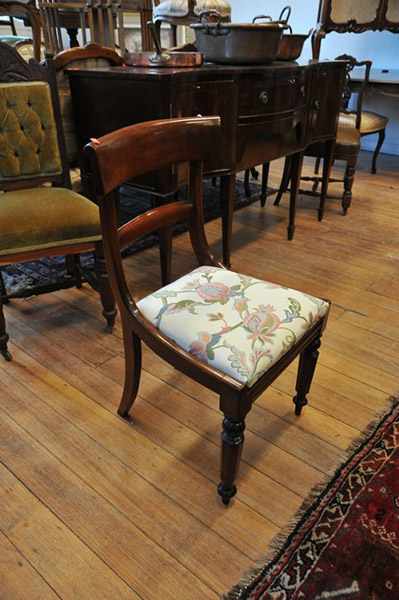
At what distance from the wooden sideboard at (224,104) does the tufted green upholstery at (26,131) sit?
23cm

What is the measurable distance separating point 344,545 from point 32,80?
5.96 feet

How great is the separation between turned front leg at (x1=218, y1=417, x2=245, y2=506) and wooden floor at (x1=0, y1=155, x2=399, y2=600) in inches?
2.2

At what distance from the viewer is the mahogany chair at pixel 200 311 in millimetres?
1014

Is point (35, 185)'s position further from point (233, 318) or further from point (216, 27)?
point (233, 318)

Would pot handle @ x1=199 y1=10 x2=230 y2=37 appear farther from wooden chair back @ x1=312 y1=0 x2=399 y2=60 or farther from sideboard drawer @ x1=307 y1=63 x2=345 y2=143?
wooden chair back @ x1=312 y1=0 x2=399 y2=60

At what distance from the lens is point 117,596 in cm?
99

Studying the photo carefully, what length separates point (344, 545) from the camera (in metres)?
1.08

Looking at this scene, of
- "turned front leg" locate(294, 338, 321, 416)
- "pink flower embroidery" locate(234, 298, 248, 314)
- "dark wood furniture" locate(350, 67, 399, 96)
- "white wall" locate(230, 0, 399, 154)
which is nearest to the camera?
"pink flower embroidery" locate(234, 298, 248, 314)

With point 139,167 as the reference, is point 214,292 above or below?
below

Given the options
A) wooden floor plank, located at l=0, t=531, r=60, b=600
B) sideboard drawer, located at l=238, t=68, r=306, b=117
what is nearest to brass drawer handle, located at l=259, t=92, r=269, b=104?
sideboard drawer, located at l=238, t=68, r=306, b=117

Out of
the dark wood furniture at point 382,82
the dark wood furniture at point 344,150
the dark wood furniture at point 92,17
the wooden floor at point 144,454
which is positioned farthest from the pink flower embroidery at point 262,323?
the dark wood furniture at point 92,17

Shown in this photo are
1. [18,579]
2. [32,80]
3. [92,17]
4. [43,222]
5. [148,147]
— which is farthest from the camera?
[92,17]

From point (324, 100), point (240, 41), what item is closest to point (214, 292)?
point (240, 41)

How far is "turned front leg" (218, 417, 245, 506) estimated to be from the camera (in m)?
1.04
